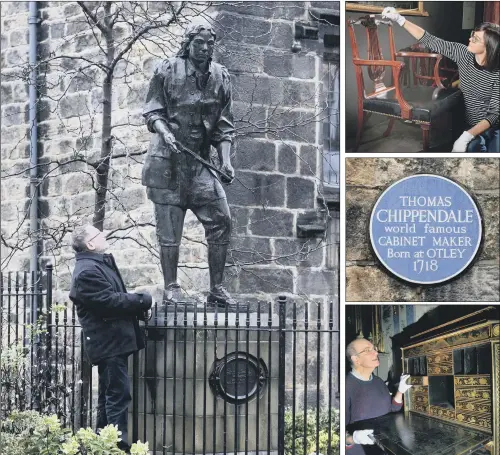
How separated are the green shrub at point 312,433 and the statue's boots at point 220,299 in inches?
40.1

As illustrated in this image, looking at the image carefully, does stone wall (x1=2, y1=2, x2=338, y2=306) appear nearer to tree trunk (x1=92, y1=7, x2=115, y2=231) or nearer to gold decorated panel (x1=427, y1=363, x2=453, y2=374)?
tree trunk (x1=92, y1=7, x2=115, y2=231)

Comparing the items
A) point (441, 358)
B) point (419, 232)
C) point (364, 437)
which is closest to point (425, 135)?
point (419, 232)

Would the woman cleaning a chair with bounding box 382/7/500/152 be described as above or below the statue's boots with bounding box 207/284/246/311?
above

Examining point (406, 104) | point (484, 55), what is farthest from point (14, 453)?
point (484, 55)

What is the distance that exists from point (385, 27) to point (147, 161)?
2.25 meters

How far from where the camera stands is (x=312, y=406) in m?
12.3

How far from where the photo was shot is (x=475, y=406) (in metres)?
11.1

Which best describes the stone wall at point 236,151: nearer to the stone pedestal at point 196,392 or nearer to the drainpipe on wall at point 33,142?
the drainpipe on wall at point 33,142

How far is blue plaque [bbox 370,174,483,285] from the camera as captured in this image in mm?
11430

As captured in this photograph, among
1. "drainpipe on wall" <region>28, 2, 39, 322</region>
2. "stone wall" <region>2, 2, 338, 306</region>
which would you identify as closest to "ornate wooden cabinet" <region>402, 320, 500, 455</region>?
"stone wall" <region>2, 2, 338, 306</region>

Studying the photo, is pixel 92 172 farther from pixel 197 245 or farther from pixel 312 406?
pixel 312 406

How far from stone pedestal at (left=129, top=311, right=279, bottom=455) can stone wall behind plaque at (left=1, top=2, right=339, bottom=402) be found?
1.01 meters

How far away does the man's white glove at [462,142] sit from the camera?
11.6 meters

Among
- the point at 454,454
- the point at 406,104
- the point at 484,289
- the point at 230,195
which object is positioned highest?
the point at 406,104
